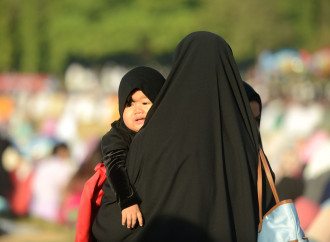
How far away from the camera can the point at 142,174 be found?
89.0 inches

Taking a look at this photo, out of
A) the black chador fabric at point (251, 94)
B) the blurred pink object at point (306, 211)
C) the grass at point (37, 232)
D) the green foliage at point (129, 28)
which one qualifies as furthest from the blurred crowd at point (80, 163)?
the green foliage at point (129, 28)

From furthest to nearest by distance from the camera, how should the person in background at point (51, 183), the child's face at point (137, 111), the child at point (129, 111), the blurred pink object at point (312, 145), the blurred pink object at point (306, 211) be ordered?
the blurred pink object at point (312, 145), the person in background at point (51, 183), the blurred pink object at point (306, 211), the child's face at point (137, 111), the child at point (129, 111)

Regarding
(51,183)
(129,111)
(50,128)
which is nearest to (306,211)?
(129,111)

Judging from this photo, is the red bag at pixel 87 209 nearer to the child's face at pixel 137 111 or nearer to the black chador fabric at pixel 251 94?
the child's face at pixel 137 111

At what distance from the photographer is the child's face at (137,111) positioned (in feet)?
8.18

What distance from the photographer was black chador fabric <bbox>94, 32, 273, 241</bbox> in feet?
7.27

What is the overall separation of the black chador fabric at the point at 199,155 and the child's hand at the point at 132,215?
0.03 m

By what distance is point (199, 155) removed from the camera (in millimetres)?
2230

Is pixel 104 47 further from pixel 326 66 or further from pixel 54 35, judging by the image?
pixel 326 66

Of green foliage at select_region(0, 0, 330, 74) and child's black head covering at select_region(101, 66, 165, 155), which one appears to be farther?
green foliage at select_region(0, 0, 330, 74)

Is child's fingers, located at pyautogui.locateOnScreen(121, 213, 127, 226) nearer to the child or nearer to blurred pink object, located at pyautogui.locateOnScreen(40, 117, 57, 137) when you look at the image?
the child

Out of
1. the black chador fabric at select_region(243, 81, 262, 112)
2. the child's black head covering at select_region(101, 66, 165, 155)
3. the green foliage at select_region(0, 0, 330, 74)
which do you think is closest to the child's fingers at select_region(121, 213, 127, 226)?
the child's black head covering at select_region(101, 66, 165, 155)

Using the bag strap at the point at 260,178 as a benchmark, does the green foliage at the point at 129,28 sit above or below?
above

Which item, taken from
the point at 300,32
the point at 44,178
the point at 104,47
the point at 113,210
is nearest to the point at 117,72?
the point at 104,47
